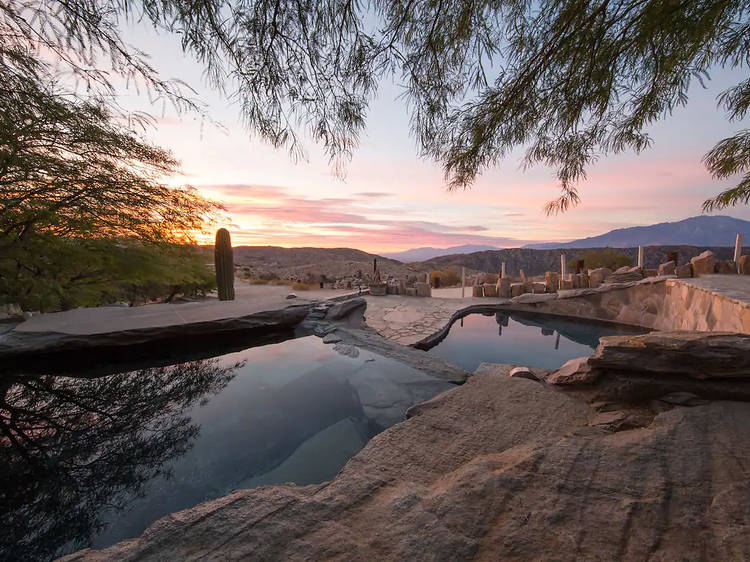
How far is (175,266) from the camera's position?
784 centimetres

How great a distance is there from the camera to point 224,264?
29.3 ft

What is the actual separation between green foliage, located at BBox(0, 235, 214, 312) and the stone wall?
992 cm

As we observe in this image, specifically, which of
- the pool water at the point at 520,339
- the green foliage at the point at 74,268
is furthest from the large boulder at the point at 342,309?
the green foliage at the point at 74,268

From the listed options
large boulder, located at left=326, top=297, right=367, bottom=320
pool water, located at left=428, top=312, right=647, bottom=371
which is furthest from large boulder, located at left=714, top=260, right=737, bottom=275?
large boulder, located at left=326, top=297, right=367, bottom=320

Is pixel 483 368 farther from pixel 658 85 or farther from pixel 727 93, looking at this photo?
pixel 727 93

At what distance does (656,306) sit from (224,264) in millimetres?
11619

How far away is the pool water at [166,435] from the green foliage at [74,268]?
306 cm

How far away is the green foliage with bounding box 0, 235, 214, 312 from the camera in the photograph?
5188 mm

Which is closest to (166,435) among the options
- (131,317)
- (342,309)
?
(131,317)

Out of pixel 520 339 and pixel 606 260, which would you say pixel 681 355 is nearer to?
pixel 520 339

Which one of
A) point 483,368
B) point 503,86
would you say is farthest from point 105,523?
point 503,86

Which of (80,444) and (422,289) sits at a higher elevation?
(422,289)

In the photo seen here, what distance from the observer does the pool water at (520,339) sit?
209 inches

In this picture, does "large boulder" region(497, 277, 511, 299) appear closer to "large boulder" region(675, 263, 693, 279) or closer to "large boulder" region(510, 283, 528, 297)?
"large boulder" region(510, 283, 528, 297)
